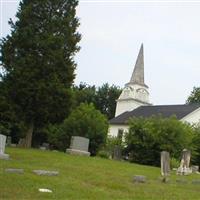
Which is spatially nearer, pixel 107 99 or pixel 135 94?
pixel 135 94

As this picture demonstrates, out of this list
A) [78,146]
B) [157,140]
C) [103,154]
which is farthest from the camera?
[103,154]

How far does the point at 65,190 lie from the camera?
1232 cm

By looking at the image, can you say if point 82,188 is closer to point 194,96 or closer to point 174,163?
point 174,163

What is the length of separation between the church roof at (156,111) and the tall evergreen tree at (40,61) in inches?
1079

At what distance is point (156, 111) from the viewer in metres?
64.1

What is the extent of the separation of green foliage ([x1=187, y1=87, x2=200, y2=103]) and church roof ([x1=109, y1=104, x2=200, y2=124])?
11.7 metres

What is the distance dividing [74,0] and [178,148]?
13030 mm

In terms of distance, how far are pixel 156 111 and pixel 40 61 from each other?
33481 millimetres

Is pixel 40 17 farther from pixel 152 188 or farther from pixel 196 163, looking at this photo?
pixel 152 188

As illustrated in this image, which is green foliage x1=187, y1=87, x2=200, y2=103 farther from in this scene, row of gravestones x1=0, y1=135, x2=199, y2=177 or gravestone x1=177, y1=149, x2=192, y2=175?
gravestone x1=177, y1=149, x2=192, y2=175

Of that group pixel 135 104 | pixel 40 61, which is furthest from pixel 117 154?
pixel 135 104

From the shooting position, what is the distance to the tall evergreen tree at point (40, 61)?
32.6m

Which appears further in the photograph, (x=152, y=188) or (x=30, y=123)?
(x=30, y=123)

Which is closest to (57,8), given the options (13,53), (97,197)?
(13,53)
